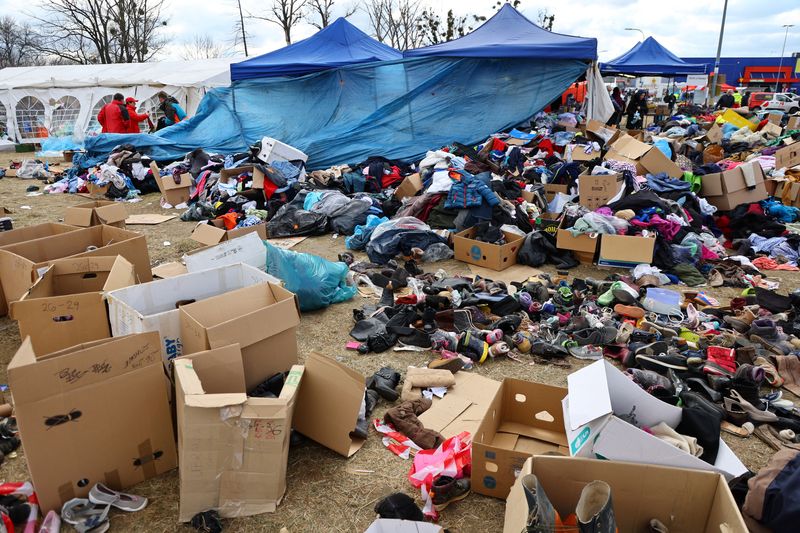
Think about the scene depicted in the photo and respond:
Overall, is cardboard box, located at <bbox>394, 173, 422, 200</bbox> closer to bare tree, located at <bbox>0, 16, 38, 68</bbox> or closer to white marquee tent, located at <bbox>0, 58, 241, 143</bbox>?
white marquee tent, located at <bbox>0, 58, 241, 143</bbox>

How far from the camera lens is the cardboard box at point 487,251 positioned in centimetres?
543

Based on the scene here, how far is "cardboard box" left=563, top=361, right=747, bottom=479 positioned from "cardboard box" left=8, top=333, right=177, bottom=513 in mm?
1851

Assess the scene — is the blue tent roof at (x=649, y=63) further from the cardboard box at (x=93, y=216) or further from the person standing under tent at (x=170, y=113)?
the cardboard box at (x=93, y=216)

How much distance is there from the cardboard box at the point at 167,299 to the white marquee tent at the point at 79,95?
45.1 feet

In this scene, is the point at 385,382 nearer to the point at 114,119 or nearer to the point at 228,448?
the point at 228,448

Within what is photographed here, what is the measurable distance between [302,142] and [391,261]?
5.27 m

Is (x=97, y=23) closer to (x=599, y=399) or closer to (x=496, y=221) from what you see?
(x=496, y=221)

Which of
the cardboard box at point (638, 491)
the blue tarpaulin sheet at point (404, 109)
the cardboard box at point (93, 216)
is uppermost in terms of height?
the blue tarpaulin sheet at point (404, 109)

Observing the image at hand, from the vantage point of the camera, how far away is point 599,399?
217 cm

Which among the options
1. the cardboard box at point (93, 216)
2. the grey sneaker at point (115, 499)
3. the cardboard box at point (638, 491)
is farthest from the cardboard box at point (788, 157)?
the grey sneaker at point (115, 499)

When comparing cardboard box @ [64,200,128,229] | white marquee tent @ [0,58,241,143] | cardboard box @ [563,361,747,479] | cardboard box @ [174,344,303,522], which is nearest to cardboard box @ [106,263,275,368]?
cardboard box @ [174,344,303,522]

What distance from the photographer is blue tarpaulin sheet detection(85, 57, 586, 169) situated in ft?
32.1

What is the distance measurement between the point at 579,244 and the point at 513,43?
19.3 ft

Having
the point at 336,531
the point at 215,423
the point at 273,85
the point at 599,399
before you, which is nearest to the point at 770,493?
the point at 599,399
